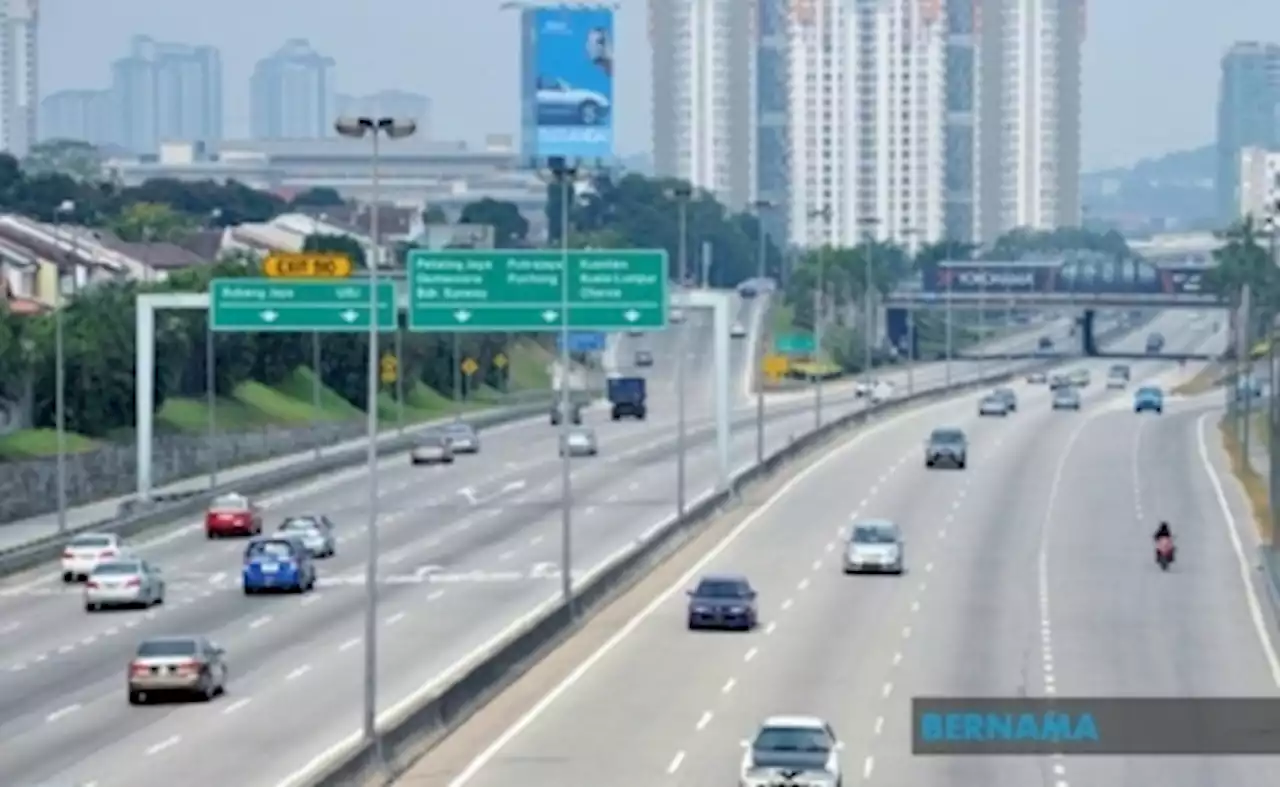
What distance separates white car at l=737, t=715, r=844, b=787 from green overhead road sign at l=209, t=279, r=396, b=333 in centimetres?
3953

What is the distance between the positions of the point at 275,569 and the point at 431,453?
4328 cm

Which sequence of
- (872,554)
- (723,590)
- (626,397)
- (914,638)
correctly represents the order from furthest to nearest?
(626,397) → (872,554) → (723,590) → (914,638)

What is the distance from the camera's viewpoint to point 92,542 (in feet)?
248

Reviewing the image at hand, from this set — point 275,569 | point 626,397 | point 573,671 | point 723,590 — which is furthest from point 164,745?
point 626,397

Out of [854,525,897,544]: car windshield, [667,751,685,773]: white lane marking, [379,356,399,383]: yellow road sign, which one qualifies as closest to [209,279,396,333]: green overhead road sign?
[854,525,897,544]: car windshield

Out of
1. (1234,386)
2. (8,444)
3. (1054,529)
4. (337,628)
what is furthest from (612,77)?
(337,628)

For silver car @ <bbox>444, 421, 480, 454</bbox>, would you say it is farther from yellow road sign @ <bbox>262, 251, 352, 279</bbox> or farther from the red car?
yellow road sign @ <bbox>262, 251, 352, 279</bbox>

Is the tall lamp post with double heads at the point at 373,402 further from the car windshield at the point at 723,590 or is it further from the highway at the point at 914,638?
the car windshield at the point at 723,590

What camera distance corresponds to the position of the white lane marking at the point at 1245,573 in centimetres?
5816

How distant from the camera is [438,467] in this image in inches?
4409

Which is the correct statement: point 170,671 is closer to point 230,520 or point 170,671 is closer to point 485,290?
point 485,290

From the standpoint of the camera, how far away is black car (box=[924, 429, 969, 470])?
105 m

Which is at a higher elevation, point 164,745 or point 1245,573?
point 164,745

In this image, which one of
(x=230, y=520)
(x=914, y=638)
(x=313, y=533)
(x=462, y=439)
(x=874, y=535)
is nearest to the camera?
(x=914, y=638)
